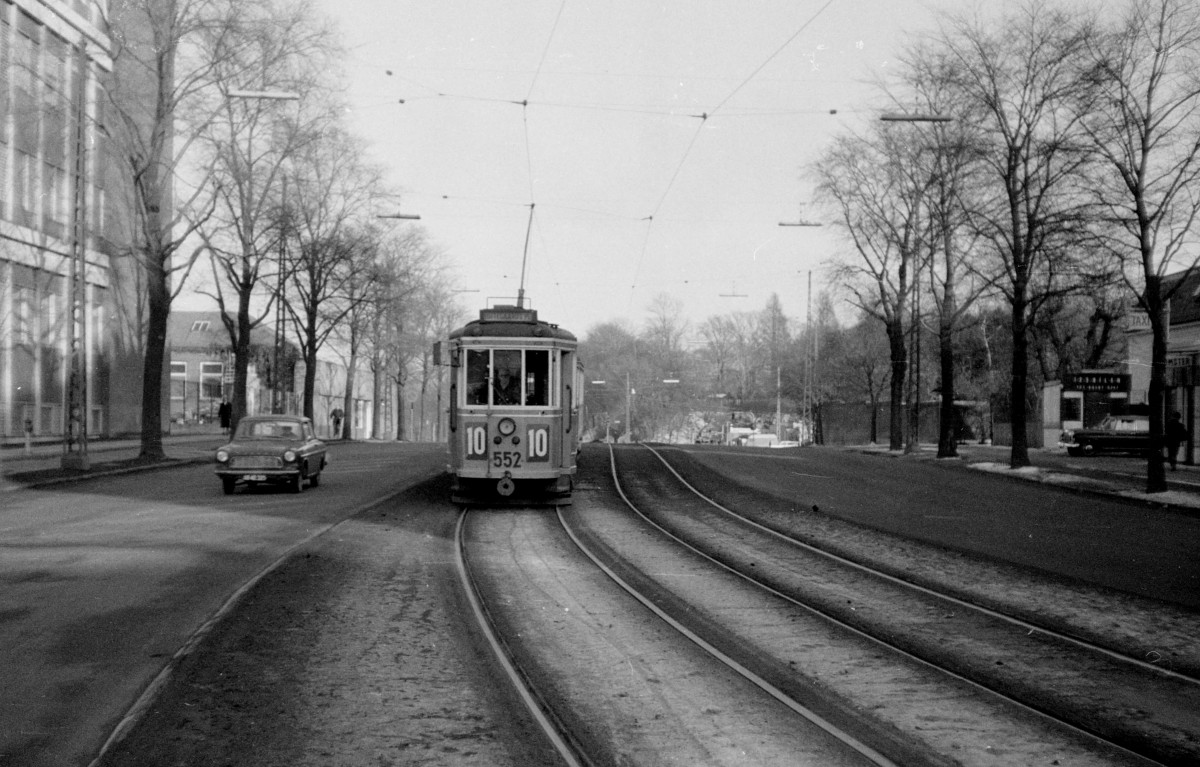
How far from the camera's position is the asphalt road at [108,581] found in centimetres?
677

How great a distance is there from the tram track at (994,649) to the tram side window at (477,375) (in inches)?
208

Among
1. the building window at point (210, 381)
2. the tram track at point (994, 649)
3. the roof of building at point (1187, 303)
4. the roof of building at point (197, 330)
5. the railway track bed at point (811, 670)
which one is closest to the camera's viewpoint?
the railway track bed at point (811, 670)

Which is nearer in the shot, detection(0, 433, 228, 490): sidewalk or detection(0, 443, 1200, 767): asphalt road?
detection(0, 443, 1200, 767): asphalt road

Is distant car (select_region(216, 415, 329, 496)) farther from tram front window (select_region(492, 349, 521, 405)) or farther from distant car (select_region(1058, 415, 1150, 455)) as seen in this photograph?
distant car (select_region(1058, 415, 1150, 455))

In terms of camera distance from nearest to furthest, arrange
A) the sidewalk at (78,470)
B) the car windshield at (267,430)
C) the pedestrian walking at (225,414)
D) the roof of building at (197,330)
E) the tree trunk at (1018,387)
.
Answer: the car windshield at (267,430)
the sidewalk at (78,470)
the tree trunk at (1018,387)
the pedestrian walking at (225,414)
the roof of building at (197,330)

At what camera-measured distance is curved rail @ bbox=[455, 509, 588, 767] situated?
614 cm

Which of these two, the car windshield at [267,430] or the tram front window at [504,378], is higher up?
the tram front window at [504,378]

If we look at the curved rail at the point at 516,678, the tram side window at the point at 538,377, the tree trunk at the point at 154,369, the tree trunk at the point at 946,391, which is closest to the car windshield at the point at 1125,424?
the tree trunk at the point at 946,391

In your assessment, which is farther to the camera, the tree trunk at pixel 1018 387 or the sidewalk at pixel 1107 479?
the tree trunk at pixel 1018 387

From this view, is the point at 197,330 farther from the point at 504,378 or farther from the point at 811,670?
the point at 811,670

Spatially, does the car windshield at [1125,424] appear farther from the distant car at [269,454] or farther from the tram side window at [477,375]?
the distant car at [269,454]

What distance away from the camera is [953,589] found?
12.0m

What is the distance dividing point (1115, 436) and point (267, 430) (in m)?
32.5

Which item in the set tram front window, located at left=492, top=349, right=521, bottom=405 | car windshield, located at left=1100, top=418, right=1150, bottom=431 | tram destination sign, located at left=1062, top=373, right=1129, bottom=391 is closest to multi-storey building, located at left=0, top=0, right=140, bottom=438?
tram front window, located at left=492, top=349, right=521, bottom=405
